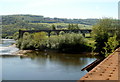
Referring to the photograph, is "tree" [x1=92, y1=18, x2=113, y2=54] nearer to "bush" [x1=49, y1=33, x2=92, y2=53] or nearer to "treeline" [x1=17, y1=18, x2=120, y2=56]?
"treeline" [x1=17, y1=18, x2=120, y2=56]

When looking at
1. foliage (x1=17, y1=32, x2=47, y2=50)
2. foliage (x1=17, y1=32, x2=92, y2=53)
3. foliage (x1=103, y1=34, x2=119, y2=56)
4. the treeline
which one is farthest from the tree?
foliage (x1=103, y1=34, x2=119, y2=56)

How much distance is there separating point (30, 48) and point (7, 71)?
89.0 ft

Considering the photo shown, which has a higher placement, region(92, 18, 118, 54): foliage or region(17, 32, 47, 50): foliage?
region(92, 18, 118, 54): foliage

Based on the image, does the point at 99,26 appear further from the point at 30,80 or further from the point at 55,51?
the point at 30,80

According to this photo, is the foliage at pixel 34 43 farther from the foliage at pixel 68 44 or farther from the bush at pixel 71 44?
the bush at pixel 71 44

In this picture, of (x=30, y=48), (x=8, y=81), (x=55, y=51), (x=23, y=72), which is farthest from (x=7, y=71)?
(x=30, y=48)

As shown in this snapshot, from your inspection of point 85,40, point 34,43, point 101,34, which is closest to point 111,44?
point 101,34

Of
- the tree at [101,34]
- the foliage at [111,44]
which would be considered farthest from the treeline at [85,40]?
the foliage at [111,44]

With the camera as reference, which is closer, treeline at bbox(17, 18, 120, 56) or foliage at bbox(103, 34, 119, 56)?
→ foliage at bbox(103, 34, 119, 56)

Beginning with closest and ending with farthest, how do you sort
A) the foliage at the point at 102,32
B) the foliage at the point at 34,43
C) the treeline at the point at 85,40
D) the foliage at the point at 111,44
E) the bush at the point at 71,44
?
the foliage at the point at 111,44, the foliage at the point at 102,32, the treeline at the point at 85,40, the bush at the point at 71,44, the foliage at the point at 34,43

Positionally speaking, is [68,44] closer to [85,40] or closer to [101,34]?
[85,40]

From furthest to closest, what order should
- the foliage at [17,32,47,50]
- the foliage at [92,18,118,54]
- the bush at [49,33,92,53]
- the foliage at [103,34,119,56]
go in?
1. the foliage at [17,32,47,50]
2. the bush at [49,33,92,53]
3. the foliage at [92,18,118,54]
4. the foliage at [103,34,119,56]

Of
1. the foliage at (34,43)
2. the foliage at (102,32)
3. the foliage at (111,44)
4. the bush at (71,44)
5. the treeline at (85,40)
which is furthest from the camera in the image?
the foliage at (34,43)

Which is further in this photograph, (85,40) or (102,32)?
(85,40)
